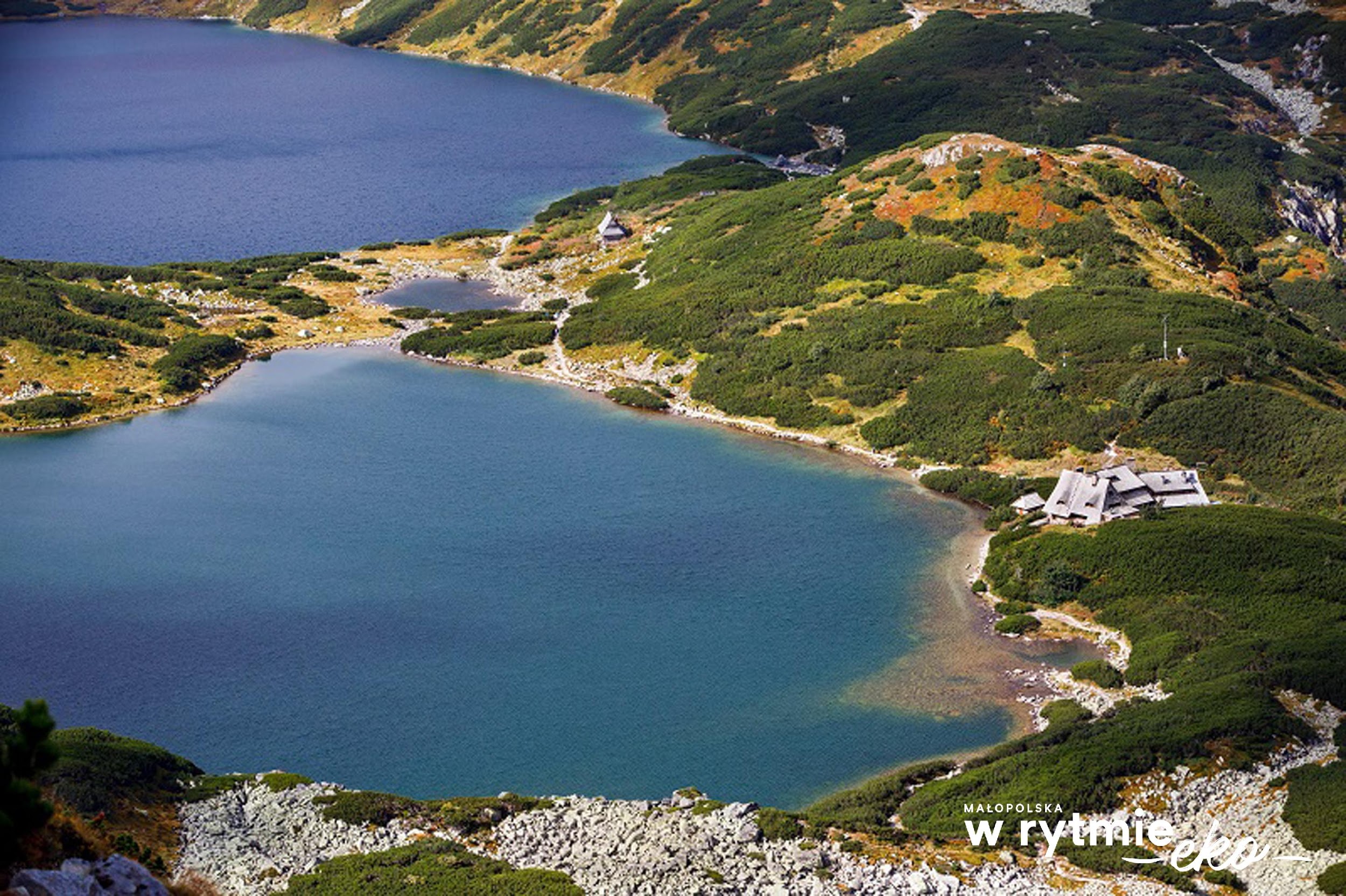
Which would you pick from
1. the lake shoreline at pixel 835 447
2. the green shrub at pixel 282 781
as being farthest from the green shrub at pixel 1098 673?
the green shrub at pixel 282 781

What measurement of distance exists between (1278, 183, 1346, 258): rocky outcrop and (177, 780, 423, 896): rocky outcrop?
5298 inches

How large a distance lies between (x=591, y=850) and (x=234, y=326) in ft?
258

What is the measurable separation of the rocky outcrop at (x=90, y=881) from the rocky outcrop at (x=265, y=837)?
12.8 meters

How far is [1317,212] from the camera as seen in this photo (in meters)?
163

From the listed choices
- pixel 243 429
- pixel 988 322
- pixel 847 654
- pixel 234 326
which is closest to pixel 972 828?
pixel 847 654

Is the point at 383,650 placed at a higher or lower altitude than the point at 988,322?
lower

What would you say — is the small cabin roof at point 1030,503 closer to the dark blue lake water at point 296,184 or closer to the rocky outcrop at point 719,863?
the rocky outcrop at point 719,863

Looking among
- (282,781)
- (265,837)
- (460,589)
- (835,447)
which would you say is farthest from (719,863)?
(835,447)

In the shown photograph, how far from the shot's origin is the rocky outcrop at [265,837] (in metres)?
43.8

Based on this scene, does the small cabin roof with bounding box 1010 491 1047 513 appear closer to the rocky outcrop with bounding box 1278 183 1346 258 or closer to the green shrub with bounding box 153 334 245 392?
the green shrub with bounding box 153 334 245 392

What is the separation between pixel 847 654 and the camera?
205 ft

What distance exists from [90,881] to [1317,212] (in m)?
161

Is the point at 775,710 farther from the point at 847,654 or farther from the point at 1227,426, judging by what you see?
the point at 1227,426

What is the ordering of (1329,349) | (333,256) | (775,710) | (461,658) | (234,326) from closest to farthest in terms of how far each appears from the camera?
1. (775,710)
2. (461,658)
3. (1329,349)
4. (234,326)
5. (333,256)
